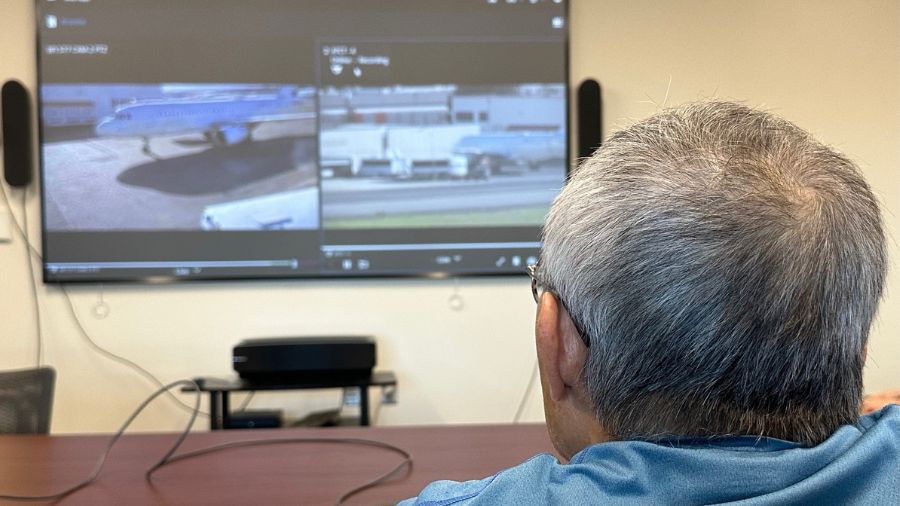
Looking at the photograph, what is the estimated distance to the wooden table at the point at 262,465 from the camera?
1464mm

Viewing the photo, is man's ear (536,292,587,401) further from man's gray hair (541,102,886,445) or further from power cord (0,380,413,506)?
power cord (0,380,413,506)

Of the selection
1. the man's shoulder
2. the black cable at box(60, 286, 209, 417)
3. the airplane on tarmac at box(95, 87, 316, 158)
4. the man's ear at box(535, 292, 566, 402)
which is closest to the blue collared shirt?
the man's shoulder

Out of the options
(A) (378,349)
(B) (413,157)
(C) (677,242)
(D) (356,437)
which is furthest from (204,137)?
(C) (677,242)

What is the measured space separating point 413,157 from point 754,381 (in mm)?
2894

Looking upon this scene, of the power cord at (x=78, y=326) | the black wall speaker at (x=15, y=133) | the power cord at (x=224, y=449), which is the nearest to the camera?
the power cord at (x=224, y=449)

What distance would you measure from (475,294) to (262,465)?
2.08m

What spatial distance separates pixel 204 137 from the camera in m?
3.46

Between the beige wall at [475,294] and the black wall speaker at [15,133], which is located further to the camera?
the beige wall at [475,294]

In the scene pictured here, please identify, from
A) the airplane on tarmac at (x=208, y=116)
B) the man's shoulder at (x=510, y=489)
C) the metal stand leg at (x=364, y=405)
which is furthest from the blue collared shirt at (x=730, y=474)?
the airplane on tarmac at (x=208, y=116)

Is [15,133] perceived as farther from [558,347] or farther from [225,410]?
[558,347]

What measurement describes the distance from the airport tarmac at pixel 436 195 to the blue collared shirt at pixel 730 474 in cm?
283

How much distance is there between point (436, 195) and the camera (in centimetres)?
358

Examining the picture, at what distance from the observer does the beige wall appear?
3.48m

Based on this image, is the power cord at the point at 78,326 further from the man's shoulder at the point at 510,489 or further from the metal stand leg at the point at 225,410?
the man's shoulder at the point at 510,489
